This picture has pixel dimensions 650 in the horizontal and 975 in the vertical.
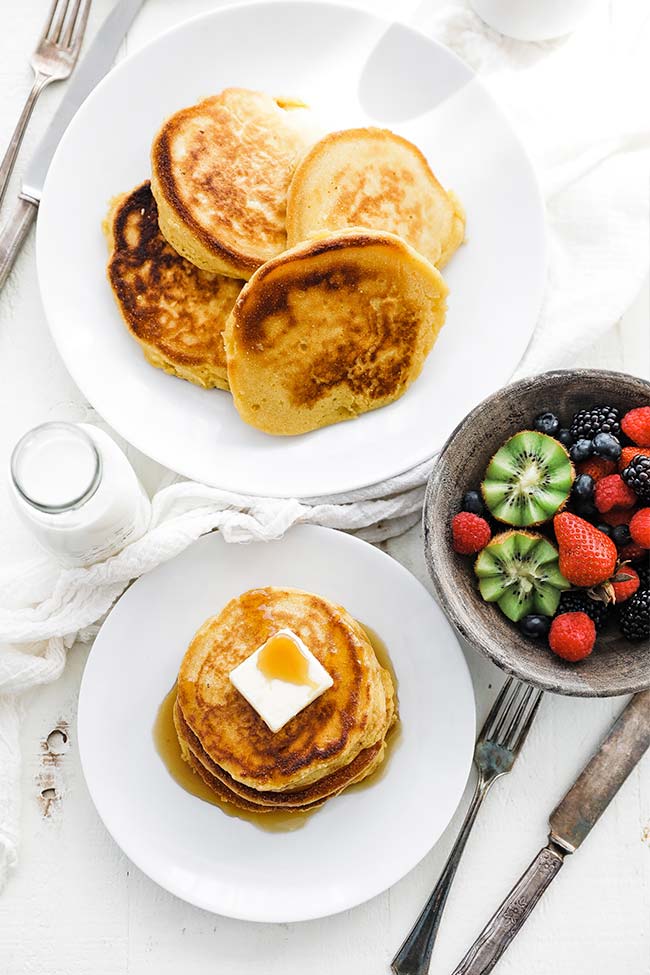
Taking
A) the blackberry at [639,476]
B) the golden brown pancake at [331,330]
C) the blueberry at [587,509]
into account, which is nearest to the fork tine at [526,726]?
the blueberry at [587,509]

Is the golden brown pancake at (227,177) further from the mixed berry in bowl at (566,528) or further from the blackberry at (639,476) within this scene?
the blackberry at (639,476)

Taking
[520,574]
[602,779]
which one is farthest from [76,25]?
[602,779]

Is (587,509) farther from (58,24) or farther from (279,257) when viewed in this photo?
(58,24)

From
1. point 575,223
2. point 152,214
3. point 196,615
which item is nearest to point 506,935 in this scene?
point 196,615

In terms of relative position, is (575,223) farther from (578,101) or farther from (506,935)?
(506,935)

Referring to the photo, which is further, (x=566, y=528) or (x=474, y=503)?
(x=474, y=503)

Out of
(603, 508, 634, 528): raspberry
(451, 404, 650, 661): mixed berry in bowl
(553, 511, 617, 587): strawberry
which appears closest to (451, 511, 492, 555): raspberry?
(451, 404, 650, 661): mixed berry in bowl
